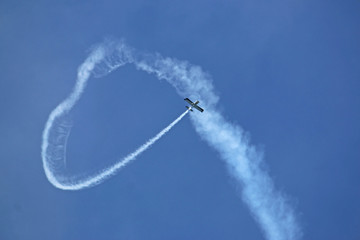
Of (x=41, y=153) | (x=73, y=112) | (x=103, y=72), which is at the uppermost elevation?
(x=103, y=72)

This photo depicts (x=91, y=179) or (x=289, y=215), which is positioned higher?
(x=289, y=215)

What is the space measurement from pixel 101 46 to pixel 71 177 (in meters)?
16.3

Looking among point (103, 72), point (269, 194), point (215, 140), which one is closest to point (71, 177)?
point (103, 72)

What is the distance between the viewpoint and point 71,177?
51.1 m

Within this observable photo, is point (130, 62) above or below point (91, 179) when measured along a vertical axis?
above

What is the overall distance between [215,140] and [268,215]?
11144 mm

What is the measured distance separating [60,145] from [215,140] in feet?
61.6

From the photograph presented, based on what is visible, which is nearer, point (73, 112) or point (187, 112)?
point (73, 112)

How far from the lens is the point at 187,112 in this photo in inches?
2135

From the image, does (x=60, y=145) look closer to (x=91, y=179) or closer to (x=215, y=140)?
(x=91, y=179)

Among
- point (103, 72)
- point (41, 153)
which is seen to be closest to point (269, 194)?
point (103, 72)

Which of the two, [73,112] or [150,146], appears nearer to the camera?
[73,112]

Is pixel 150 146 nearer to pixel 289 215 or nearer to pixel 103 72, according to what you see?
pixel 103 72

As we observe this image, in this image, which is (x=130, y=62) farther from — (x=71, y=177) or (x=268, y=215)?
(x=268, y=215)
